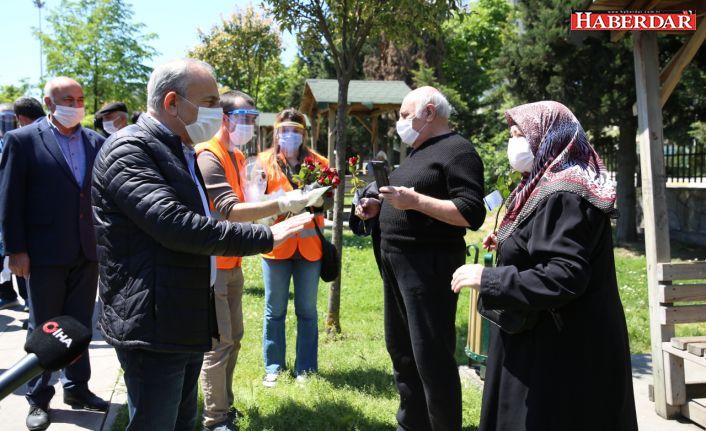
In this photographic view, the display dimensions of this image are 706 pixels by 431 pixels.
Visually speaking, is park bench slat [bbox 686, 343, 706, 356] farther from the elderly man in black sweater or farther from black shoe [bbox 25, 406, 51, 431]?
black shoe [bbox 25, 406, 51, 431]

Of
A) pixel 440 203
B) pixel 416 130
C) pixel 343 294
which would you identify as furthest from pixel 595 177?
pixel 343 294

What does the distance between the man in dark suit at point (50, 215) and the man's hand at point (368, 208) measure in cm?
197

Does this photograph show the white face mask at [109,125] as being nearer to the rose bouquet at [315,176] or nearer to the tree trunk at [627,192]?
the rose bouquet at [315,176]

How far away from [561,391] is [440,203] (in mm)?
1219

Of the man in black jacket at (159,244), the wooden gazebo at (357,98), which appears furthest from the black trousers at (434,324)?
the wooden gazebo at (357,98)

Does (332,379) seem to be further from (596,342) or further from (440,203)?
(596,342)

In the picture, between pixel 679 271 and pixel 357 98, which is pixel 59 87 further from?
pixel 357 98

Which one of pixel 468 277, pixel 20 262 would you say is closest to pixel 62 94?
pixel 20 262

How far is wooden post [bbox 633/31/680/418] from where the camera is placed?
14.4 ft

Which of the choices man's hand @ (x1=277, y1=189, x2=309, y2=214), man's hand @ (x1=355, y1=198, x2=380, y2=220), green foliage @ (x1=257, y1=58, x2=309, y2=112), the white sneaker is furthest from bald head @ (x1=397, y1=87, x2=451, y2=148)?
green foliage @ (x1=257, y1=58, x2=309, y2=112)

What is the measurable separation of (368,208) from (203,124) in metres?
1.44

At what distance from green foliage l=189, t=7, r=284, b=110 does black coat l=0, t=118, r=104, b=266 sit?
23450 mm

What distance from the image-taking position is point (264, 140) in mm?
31578

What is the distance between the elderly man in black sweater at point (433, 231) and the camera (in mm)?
3236
